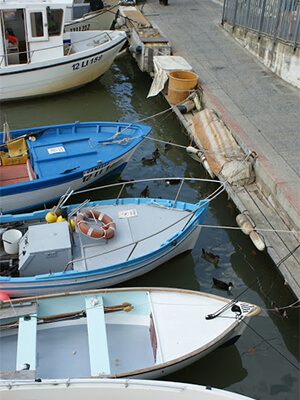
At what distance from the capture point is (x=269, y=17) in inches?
587

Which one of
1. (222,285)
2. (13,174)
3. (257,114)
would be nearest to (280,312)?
(222,285)

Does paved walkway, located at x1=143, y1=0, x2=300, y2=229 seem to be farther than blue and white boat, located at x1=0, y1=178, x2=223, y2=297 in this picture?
Yes

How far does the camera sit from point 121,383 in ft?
15.7

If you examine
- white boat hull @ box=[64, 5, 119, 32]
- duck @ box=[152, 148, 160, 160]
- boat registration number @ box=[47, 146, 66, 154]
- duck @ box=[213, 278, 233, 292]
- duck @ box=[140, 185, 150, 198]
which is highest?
white boat hull @ box=[64, 5, 119, 32]

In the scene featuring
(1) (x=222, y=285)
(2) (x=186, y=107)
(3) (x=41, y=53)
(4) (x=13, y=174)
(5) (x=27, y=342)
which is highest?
(3) (x=41, y=53)

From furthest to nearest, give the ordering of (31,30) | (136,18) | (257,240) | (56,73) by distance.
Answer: (136,18)
(56,73)
(31,30)
(257,240)

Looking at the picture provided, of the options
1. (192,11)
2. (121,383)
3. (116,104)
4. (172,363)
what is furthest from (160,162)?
(192,11)

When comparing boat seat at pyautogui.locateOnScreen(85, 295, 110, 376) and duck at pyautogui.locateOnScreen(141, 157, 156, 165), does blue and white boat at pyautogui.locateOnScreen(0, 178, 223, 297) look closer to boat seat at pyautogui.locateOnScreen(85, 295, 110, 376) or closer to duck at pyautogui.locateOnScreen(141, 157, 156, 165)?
boat seat at pyautogui.locateOnScreen(85, 295, 110, 376)

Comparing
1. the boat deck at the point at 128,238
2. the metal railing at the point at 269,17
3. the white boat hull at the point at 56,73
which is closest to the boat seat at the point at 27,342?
the boat deck at the point at 128,238

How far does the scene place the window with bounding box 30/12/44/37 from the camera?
13.9m

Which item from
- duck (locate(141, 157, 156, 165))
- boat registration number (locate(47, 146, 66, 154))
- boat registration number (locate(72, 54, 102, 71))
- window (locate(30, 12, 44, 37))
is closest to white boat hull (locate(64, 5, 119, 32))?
boat registration number (locate(72, 54, 102, 71))

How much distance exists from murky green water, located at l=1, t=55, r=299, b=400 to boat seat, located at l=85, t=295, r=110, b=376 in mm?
1195

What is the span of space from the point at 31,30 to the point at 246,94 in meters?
7.44

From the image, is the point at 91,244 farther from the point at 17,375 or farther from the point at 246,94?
the point at 246,94
